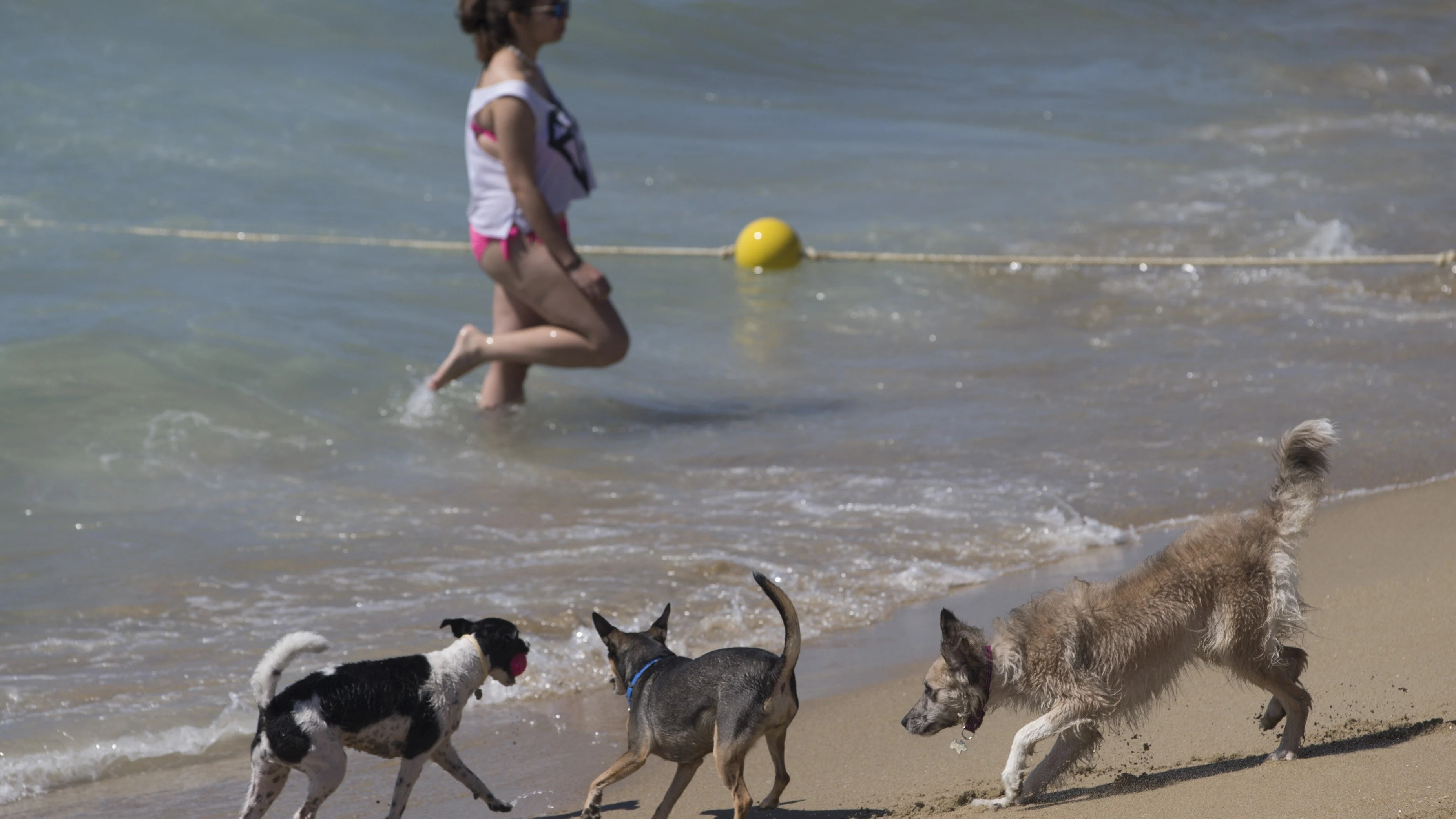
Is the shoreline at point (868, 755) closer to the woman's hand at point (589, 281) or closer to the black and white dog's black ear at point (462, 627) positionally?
the black and white dog's black ear at point (462, 627)

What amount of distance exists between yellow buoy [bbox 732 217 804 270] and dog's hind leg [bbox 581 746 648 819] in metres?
8.92

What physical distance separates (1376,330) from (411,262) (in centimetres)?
771

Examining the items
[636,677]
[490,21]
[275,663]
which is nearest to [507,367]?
[490,21]

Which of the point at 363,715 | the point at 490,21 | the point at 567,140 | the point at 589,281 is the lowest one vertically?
the point at 363,715

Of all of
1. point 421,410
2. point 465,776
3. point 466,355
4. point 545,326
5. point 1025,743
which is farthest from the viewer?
point 421,410

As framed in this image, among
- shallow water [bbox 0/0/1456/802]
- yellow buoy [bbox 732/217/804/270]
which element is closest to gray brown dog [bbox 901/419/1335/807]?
shallow water [bbox 0/0/1456/802]

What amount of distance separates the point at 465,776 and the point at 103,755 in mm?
1370

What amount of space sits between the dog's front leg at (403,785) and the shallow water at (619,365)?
1042mm

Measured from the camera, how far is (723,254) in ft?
41.3

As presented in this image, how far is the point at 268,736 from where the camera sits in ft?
12.9

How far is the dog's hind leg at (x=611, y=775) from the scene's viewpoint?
13.3 ft

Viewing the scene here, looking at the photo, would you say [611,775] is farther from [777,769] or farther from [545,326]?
[545,326]

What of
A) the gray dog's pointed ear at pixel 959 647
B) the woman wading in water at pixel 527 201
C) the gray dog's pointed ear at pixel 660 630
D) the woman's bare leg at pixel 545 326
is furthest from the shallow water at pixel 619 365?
the gray dog's pointed ear at pixel 959 647

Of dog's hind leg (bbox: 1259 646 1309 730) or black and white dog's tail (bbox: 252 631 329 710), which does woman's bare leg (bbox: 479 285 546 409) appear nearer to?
black and white dog's tail (bbox: 252 631 329 710)
